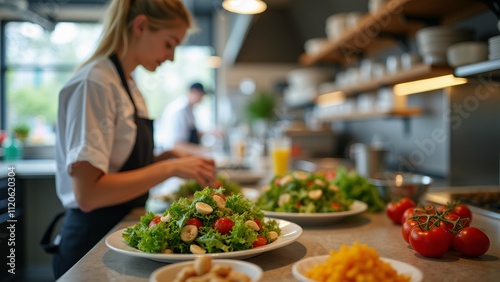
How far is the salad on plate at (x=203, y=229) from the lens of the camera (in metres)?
1.06

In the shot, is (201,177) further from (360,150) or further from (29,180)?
(29,180)

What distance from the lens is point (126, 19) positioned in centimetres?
172

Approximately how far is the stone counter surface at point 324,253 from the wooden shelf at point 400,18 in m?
1.26

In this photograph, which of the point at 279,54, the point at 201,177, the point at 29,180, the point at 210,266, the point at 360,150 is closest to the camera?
the point at 210,266

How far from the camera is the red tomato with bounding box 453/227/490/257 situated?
3.74 feet

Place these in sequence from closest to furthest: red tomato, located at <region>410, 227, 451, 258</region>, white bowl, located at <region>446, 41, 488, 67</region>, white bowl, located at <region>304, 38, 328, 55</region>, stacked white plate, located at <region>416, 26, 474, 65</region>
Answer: red tomato, located at <region>410, 227, 451, 258</region> < white bowl, located at <region>446, 41, 488, 67</region> < stacked white plate, located at <region>416, 26, 474, 65</region> < white bowl, located at <region>304, 38, 328, 55</region>

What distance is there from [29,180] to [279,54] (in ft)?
8.66

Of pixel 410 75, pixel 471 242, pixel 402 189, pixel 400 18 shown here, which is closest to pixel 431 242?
pixel 471 242

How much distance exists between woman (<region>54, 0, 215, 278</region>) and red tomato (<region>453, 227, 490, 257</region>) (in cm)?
87

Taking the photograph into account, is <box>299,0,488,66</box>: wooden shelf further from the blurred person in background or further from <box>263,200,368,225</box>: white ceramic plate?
the blurred person in background

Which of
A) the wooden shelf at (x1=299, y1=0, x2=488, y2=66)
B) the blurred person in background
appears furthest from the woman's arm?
the blurred person in background

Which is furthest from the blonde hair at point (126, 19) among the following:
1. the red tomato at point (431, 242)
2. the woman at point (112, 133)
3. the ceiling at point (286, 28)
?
the ceiling at point (286, 28)

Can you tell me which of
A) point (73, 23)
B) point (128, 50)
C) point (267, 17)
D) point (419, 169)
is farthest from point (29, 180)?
point (73, 23)

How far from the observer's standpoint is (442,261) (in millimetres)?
1142
